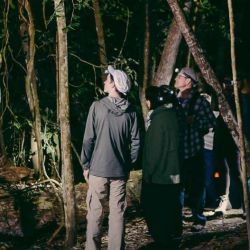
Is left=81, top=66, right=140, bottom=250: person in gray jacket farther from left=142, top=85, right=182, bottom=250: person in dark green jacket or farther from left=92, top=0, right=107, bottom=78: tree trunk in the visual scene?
left=92, top=0, right=107, bottom=78: tree trunk

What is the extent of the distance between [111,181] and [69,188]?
0.91 metres

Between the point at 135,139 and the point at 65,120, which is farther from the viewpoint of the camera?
the point at 65,120

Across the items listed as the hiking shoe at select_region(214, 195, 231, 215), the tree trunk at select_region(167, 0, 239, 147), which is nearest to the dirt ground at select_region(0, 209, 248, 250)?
the hiking shoe at select_region(214, 195, 231, 215)

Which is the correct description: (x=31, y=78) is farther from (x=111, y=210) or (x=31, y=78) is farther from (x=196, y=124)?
(x=111, y=210)

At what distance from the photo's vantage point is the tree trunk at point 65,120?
6.68 m

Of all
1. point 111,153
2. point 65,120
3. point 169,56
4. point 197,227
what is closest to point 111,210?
point 111,153

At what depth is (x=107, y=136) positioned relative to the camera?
6.02 meters

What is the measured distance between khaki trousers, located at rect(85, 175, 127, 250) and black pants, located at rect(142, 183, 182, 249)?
467 millimetres

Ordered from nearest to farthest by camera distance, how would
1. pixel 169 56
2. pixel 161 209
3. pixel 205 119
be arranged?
pixel 161 209, pixel 205 119, pixel 169 56

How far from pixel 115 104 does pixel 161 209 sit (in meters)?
1.44

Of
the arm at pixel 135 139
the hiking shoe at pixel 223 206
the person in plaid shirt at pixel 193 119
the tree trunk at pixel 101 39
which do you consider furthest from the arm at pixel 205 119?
the tree trunk at pixel 101 39

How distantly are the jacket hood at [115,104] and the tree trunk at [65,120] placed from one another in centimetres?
89

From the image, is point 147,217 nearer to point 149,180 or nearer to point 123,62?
point 149,180

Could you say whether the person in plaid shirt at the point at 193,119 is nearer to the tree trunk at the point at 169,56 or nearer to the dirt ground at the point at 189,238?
the dirt ground at the point at 189,238
